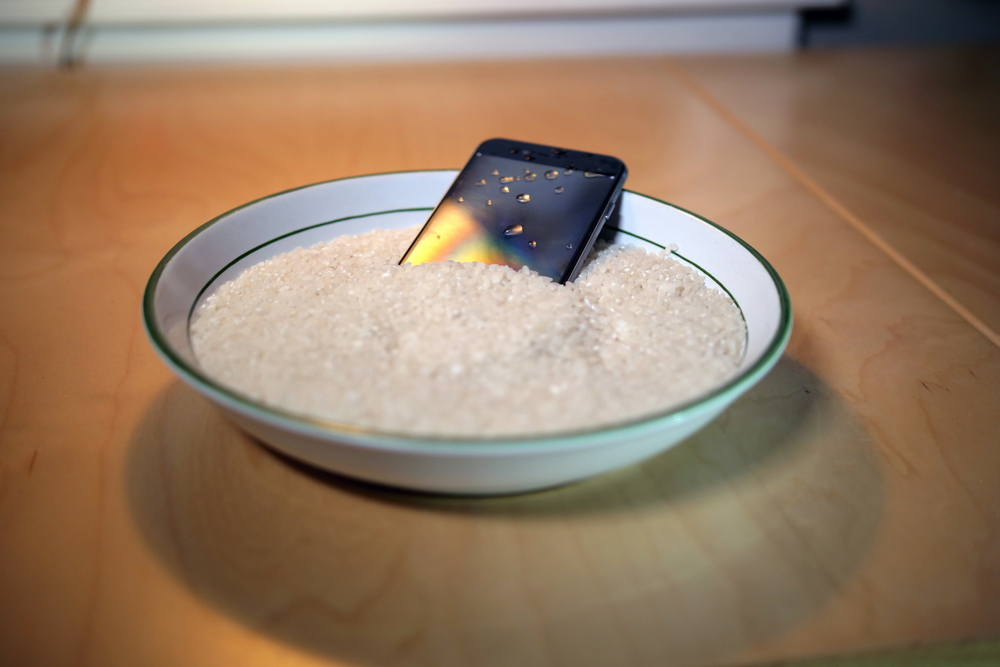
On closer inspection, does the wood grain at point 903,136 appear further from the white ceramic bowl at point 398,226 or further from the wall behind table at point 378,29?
the white ceramic bowl at point 398,226

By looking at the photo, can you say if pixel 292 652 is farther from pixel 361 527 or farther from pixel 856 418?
pixel 856 418

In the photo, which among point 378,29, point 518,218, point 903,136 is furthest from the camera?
point 378,29

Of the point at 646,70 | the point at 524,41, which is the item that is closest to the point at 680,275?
the point at 646,70

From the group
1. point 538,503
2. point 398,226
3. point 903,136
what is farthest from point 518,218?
A: point 903,136

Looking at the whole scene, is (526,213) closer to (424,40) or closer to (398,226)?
(398,226)

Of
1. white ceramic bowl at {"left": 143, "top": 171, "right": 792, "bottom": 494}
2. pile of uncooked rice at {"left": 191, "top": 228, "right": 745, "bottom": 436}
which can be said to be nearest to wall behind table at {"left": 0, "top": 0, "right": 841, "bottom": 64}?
white ceramic bowl at {"left": 143, "top": 171, "right": 792, "bottom": 494}

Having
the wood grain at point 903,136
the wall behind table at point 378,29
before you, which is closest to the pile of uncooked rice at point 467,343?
the wood grain at point 903,136
